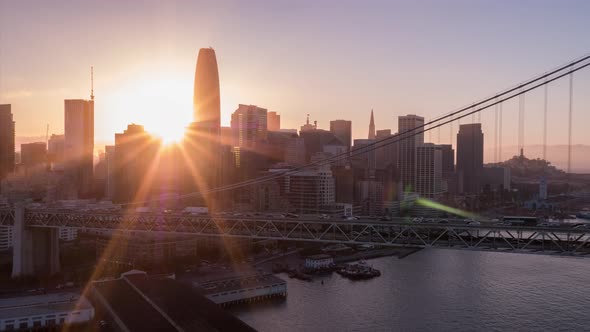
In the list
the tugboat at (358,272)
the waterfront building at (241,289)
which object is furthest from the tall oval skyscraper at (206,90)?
the waterfront building at (241,289)

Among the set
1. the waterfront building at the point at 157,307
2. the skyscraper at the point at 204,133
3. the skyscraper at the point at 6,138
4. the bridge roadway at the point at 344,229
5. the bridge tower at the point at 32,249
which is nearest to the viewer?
the waterfront building at the point at 157,307

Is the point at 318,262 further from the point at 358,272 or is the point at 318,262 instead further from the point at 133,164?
the point at 133,164

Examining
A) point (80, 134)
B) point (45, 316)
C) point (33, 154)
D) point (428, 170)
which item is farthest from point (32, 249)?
point (428, 170)

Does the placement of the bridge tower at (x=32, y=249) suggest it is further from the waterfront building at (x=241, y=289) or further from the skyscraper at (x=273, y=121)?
the skyscraper at (x=273, y=121)

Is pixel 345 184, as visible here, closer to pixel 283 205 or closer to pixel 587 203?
pixel 283 205

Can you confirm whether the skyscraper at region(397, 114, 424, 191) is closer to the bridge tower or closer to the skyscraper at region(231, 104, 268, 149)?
the skyscraper at region(231, 104, 268, 149)
